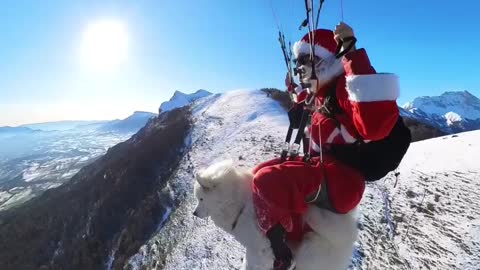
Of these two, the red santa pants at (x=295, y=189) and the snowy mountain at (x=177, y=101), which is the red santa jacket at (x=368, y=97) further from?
the snowy mountain at (x=177, y=101)

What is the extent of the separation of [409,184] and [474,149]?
3588 millimetres

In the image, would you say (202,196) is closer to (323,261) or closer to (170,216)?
(323,261)

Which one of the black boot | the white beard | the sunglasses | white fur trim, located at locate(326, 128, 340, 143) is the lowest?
the black boot

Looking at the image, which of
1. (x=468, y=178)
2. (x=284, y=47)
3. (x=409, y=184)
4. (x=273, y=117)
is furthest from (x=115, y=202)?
(x=284, y=47)

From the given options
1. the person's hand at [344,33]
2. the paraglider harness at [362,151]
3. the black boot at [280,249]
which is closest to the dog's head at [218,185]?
the black boot at [280,249]

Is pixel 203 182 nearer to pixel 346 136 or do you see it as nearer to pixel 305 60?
pixel 346 136

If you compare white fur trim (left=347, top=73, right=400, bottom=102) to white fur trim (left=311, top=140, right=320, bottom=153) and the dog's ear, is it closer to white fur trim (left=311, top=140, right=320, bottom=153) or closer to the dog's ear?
white fur trim (left=311, top=140, right=320, bottom=153)

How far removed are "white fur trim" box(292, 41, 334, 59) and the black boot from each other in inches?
68.9

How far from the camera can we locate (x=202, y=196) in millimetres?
3465

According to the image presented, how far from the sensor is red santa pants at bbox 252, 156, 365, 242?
9.31 ft

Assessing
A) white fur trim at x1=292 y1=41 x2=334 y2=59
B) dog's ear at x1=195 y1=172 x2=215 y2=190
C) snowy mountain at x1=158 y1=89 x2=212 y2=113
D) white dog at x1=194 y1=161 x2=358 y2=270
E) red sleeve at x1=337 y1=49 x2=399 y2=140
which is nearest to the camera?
red sleeve at x1=337 y1=49 x2=399 y2=140

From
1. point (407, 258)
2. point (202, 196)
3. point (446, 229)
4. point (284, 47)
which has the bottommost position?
point (407, 258)

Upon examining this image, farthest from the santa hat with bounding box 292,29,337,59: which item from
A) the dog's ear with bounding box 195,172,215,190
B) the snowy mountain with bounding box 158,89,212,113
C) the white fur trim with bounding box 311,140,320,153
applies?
the snowy mountain with bounding box 158,89,212,113

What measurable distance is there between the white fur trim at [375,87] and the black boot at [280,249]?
136 centimetres
